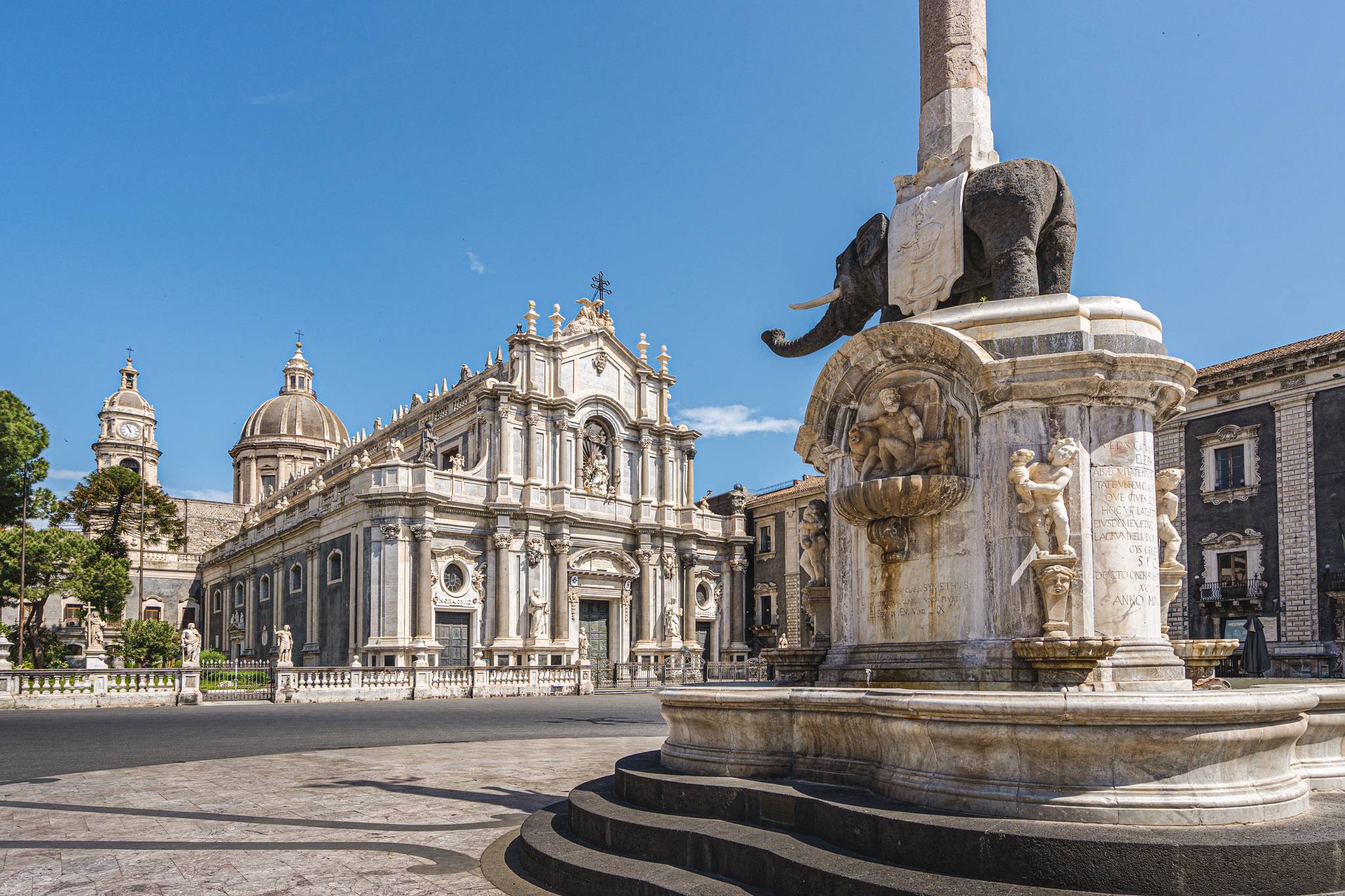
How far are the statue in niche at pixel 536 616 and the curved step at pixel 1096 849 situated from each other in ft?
112

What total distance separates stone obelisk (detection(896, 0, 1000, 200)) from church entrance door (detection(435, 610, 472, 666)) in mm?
31705

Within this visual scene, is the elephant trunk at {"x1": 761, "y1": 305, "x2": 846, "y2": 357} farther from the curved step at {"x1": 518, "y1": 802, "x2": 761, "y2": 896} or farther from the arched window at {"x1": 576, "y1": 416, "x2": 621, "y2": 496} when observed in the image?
the arched window at {"x1": 576, "y1": 416, "x2": 621, "y2": 496}

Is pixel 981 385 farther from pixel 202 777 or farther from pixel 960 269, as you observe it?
pixel 202 777

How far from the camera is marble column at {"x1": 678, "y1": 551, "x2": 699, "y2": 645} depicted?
1813 inches

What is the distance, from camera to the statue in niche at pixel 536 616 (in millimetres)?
39656

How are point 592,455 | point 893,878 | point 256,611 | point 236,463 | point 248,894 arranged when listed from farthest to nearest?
point 236,463 < point 256,611 < point 592,455 < point 248,894 < point 893,878

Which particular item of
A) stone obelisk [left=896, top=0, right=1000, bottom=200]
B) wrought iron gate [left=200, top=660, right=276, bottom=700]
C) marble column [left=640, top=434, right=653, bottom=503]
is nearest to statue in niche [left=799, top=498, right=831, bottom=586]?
stone obelisk [left=896, top=0, right=1000, bottom=200]

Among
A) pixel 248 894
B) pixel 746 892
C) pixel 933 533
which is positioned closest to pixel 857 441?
pixel 933 533

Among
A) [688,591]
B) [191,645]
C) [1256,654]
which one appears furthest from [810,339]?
[688,591]

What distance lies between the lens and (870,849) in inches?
221

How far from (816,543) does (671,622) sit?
35.3m

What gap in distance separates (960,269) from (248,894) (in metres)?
7.05

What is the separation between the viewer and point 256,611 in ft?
168

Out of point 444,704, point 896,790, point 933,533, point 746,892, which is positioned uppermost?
point 933,533
